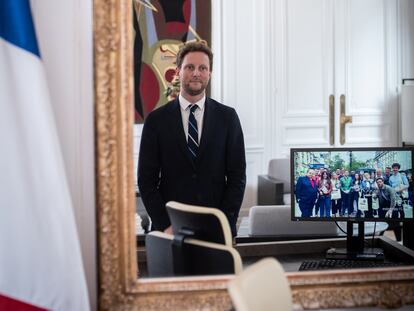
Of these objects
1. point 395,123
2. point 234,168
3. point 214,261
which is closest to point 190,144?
point 234,168

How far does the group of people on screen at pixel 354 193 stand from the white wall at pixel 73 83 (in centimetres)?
68

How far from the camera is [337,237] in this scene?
1884mm

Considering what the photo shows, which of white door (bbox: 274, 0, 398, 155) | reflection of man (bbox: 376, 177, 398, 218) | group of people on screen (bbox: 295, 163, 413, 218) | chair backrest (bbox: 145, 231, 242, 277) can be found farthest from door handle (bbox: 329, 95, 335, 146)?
chair backrest (bbox: 145, 231, 242, 277)

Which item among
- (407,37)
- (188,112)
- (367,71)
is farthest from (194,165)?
(407,37)

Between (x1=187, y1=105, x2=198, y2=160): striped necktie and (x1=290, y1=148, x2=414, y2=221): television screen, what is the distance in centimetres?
31

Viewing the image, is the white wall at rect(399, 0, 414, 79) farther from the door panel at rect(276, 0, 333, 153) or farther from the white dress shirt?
the white dress shirt

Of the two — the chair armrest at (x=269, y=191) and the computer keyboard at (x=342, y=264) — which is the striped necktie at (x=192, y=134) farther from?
the computer keyboard at (x=342, y=264)

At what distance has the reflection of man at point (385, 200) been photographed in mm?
1832

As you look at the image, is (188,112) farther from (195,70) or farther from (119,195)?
(119,195)

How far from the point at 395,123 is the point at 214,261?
27.5 inches

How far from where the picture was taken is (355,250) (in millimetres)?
1860

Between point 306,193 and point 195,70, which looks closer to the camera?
point 195,70

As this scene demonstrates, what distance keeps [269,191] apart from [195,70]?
0.45 meters

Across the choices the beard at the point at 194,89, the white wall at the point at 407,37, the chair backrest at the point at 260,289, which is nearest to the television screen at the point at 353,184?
the white wall at the point at 407,37
